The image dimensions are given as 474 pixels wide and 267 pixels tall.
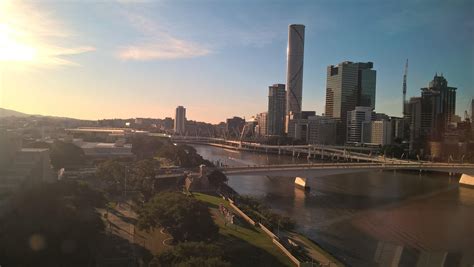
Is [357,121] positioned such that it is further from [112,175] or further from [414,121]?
[112,175]

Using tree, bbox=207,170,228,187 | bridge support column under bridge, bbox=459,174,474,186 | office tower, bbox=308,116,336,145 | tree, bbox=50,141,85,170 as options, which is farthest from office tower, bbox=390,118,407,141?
tree, bbox=50,141,85,170

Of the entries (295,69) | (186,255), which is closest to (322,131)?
(295,69)

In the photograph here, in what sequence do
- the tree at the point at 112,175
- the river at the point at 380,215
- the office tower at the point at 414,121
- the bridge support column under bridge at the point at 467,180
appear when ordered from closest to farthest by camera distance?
1. the river at the point at 380,215
2. the tree at the point at 112,175
3. the bridge support column under bridge at the point at 467,180
4. the office tower at the point at 414,121

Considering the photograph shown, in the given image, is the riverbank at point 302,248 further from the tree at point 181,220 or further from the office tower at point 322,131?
the office tower at point 322,131

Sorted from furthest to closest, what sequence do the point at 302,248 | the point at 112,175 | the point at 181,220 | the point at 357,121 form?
the point at 357,121
the point at 112,175
the point at 302,248
the point at 181,220

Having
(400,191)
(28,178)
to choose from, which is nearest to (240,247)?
(28,178)

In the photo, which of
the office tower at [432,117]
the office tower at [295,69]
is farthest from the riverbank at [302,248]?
the office tower at [295,69]
